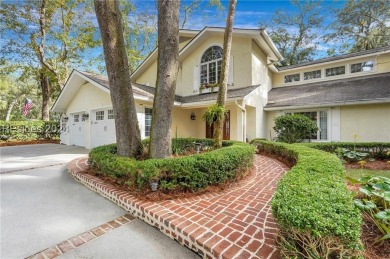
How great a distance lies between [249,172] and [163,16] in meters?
4.44

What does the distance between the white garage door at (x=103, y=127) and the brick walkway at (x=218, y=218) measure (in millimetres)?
6093

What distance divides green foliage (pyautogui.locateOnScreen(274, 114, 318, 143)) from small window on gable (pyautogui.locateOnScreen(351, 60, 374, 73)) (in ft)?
18.6

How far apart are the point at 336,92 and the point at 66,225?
12.5m

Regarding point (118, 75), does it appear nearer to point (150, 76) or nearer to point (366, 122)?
point (150, 76)

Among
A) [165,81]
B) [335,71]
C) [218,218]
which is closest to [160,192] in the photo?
[218,218]

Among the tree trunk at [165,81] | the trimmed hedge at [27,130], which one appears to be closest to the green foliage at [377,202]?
the tree trunk at [165,81]

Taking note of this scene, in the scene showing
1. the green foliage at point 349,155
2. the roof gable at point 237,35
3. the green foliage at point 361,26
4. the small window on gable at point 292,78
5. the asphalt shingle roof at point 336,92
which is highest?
the green foliage at point 361,26

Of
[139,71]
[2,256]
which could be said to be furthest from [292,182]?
[139,71]

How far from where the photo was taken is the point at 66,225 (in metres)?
2.89

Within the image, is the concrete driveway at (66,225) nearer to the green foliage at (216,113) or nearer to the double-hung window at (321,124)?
the green foliage at (216,113)

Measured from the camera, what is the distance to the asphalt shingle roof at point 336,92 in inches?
349

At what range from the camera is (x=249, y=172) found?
16.8 feet

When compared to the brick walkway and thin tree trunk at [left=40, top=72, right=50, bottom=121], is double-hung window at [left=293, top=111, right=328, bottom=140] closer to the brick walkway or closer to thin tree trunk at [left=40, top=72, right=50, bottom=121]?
the brick walkway

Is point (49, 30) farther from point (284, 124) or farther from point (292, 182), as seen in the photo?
point (292, 182)
